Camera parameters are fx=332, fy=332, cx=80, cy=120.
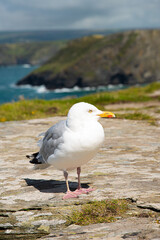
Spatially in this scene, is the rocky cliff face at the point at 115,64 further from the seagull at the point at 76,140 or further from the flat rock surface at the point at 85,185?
the seagull at the point at 76,140

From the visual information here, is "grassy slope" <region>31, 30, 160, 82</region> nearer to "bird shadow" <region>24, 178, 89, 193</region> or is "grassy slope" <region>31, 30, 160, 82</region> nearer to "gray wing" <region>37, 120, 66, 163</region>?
"bird shadow" <region>24, 178, 89, 193</region>

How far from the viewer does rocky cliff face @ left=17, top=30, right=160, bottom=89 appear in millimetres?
169375

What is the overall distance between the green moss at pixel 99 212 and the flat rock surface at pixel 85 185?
122mm

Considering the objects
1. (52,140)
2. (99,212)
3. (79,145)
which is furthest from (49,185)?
(99,212)

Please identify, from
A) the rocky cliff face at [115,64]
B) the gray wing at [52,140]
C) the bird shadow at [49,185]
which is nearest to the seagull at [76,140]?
the gray wing at [52,140]

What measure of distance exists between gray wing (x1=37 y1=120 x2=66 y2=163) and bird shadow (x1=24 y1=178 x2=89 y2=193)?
0.42m

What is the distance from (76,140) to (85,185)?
114 centimetres

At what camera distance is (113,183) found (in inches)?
204

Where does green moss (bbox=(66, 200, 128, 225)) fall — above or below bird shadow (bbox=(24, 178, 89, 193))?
above

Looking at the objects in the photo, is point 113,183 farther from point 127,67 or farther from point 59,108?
point 127,67

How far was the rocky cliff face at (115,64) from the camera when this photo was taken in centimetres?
16938

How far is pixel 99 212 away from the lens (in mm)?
4141

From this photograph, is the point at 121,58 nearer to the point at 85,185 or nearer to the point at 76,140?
the point at 85,185

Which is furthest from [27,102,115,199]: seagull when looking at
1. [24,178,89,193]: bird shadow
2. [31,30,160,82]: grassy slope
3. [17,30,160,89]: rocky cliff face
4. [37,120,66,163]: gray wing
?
[31,30,160,82]: grassy slope
